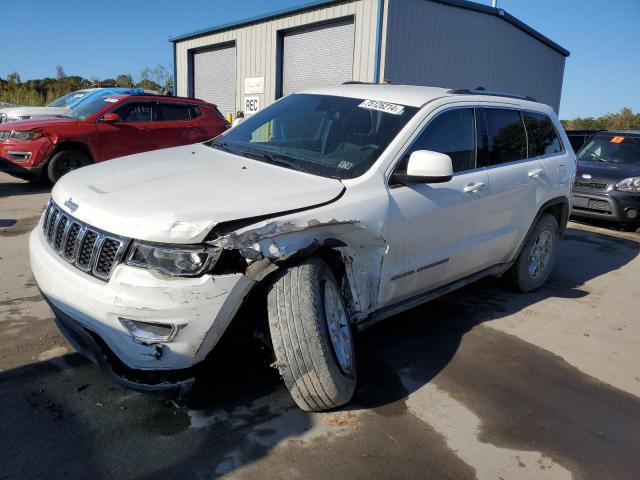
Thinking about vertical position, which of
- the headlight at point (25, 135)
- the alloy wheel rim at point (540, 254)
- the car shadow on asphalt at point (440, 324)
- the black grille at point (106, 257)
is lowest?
the car shadow on asphalt at point (440, 324)

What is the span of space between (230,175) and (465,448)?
1.95 meters

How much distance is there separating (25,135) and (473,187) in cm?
787

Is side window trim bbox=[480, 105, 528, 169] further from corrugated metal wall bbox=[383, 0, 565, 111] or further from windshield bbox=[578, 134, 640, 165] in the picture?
corrugated metal wall bbox=[383, 0, 565, 111]

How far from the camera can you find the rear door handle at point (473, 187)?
384 cm

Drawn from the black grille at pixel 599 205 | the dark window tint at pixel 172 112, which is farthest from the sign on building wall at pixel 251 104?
the black grille at pixel 599 205

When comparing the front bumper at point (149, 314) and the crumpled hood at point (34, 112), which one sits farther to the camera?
the crumpled hood at point (34, 112)

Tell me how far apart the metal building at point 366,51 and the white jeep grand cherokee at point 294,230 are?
9.80 metres

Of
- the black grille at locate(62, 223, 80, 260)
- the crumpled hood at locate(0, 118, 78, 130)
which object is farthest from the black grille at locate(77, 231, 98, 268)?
the crumpled hood at locate(0, 118, 78, 130)

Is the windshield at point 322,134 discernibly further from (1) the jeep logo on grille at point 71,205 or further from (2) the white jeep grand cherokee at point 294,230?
(1) the jeep logo on grille at point 71,205

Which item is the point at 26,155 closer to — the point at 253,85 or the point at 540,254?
the point at 540,254

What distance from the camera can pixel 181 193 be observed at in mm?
2723

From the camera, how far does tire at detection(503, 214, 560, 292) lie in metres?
5.00

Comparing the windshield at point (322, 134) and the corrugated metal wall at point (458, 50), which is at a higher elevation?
the corrugated metal wall at point (458, 50)

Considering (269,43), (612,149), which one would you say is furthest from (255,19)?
(612,149)
